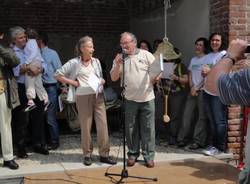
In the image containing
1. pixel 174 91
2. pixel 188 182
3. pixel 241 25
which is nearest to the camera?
pixel 188 182

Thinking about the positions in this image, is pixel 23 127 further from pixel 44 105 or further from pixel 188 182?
pixel 188 182

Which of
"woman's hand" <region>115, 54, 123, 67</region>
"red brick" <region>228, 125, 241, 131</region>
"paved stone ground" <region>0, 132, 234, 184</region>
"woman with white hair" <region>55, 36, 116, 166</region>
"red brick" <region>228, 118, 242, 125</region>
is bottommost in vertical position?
"paved stone ground" <region>0, 132, 234, 184</region>

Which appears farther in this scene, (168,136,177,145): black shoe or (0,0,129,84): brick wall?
(0,0,129,84): brick wall

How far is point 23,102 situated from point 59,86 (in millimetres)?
1206

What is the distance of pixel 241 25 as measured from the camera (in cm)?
583

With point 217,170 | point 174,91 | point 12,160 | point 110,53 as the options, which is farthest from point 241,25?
point 110,53

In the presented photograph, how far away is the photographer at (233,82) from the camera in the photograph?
1.93m

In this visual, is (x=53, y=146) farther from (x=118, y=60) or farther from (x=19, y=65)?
(x=118, y=60)

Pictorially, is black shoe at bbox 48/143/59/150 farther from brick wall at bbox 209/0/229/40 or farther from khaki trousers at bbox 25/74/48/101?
brick wall at bbox 209/0/229/40

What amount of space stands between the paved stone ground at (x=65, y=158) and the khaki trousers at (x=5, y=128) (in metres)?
0.20

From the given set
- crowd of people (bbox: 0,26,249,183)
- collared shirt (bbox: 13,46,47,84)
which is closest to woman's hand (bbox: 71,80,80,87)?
crowd of people (bbox: 0,26,249,183)

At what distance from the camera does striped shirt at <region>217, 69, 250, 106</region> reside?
1.93 meters

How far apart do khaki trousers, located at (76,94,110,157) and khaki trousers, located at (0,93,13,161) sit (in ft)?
2.84

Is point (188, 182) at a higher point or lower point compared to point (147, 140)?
lower
